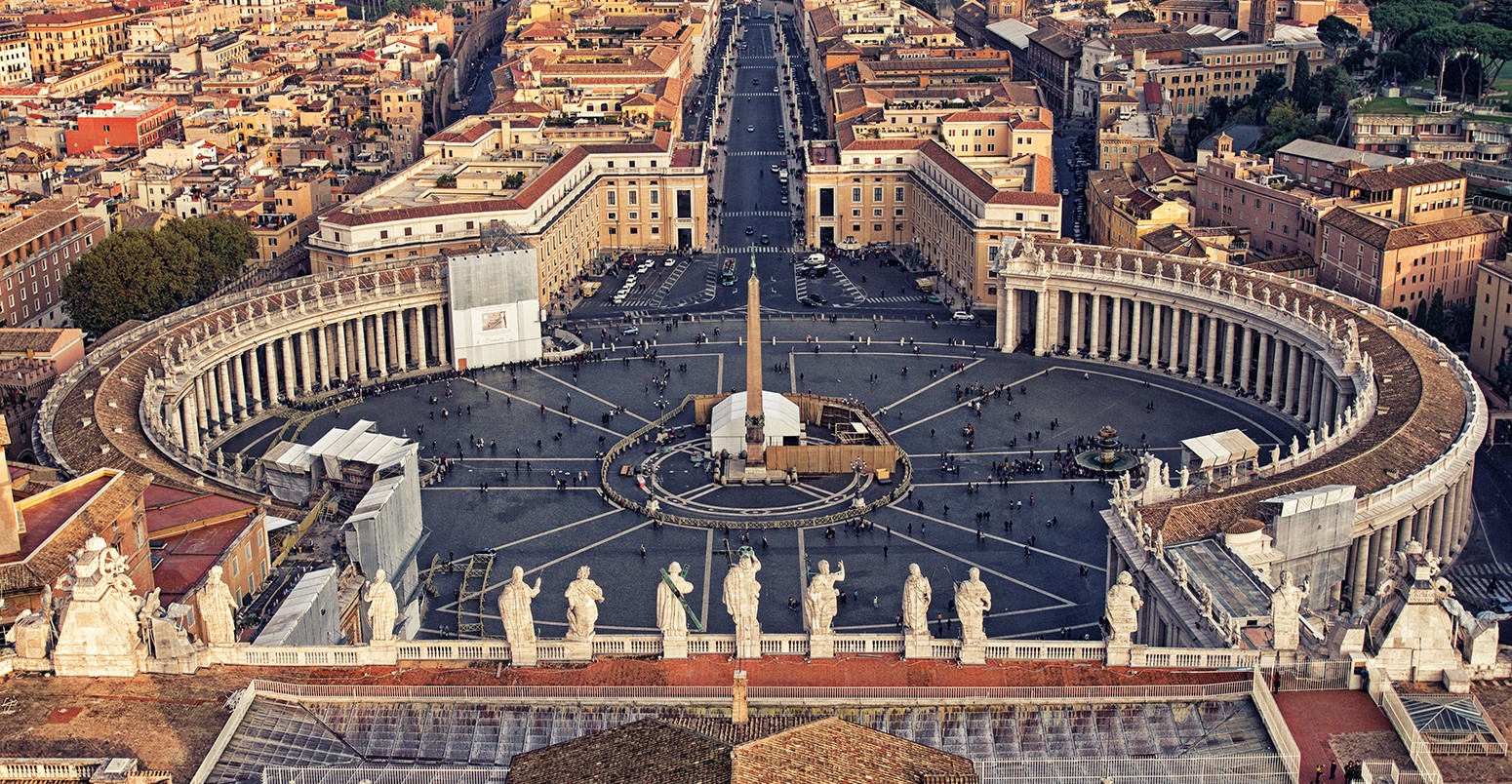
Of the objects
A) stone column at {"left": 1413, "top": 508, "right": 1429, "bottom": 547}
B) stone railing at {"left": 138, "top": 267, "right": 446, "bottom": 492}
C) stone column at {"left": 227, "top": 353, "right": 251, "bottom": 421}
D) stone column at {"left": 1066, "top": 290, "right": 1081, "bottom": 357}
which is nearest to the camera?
stone column at {"left": 1413, "top": 508, "right": 1429, "bottom": 547}

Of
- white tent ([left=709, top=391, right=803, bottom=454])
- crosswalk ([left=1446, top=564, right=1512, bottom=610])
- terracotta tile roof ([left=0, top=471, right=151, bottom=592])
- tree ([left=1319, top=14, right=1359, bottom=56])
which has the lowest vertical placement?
crosswalk ([left=1446, top=564, right=1512, bottom=610])

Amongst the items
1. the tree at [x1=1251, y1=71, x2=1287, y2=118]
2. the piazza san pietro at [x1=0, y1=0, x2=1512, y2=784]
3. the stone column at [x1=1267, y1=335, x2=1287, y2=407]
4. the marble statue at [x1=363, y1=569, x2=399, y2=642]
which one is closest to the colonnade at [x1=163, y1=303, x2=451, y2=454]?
the piazza san pietro at [x1=0, y1=0, x2=1512, y2=784]

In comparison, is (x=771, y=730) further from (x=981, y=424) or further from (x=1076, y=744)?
(x=981, y=424)

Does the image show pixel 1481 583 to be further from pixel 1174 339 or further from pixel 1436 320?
pixel 1174 339

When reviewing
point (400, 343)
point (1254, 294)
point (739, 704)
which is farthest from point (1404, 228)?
point (739, 704)

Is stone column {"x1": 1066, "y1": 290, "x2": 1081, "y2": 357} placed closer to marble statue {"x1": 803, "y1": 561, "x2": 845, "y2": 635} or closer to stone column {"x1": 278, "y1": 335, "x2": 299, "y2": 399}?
stone column {"x1": 278, "y1": 335, "x2": 299, "y2": 399}

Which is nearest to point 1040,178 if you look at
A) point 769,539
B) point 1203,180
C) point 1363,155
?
point 1203,180

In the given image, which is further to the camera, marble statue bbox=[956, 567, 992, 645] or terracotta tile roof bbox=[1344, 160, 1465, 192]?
terracotta tile roof bbox=[1344, 160, 1465, 192]
